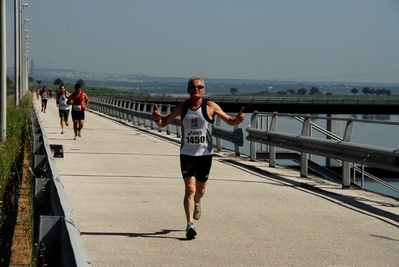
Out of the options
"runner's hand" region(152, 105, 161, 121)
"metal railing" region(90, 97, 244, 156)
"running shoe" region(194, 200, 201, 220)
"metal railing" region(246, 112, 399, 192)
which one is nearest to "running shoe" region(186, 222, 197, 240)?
"running shoe" region(194, 200, 201, 220)

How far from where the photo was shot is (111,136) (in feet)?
102

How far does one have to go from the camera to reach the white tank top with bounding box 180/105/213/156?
9797 millimetres

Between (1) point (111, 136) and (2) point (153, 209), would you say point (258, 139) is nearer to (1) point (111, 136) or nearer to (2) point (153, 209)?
(2) point (153, 209)

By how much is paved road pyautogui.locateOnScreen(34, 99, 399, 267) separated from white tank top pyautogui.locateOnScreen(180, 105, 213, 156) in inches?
36.6

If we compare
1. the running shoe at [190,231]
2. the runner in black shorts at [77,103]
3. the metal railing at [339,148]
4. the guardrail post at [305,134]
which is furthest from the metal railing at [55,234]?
the runner in black shorts at [77,103]

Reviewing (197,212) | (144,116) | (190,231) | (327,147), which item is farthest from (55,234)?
(144,116)

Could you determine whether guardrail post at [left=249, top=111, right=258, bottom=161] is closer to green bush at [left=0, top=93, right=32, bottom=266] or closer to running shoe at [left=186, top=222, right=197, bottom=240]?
green bush at [left=0, top=93, right=32, bottom=266]

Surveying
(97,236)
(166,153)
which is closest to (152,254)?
(97,236)

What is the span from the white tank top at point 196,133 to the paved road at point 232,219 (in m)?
0.93

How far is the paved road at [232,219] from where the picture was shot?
8.52 meters

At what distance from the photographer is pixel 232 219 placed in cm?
1098

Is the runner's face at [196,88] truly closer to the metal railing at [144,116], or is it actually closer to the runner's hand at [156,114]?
the runner's hand at [156,114]

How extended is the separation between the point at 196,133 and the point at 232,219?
165cm

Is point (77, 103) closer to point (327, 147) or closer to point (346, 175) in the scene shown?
point (327, 147)
